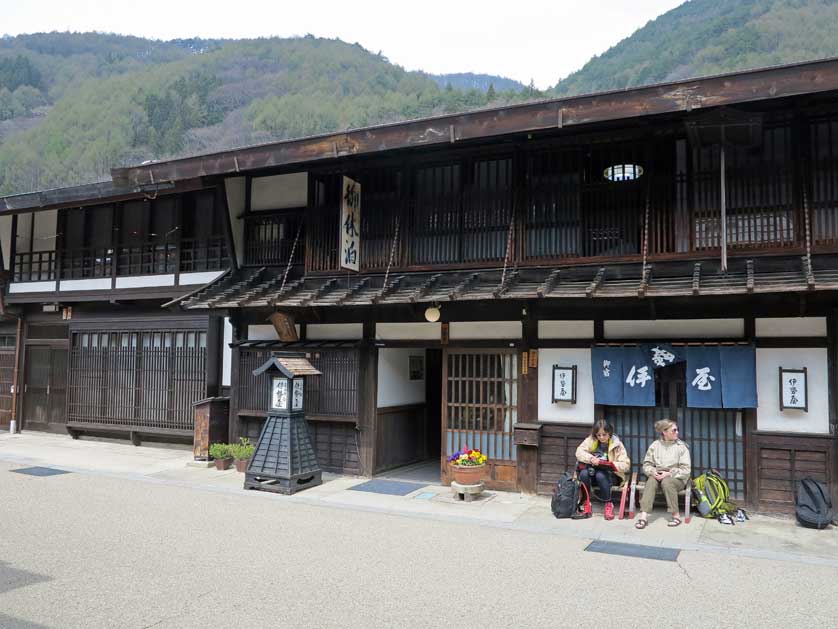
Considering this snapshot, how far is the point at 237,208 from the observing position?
43.8 ft

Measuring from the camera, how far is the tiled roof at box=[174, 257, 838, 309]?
8.33 metres

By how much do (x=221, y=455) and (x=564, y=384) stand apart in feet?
21.5

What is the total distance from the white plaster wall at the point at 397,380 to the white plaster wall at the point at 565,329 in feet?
9.09

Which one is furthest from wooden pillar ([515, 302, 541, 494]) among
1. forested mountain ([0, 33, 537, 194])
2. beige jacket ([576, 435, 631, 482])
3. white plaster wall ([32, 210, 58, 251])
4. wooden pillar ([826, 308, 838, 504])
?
forested mountain ([0, 33, 537, 194])

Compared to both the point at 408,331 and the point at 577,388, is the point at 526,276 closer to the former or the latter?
the point at 577,388

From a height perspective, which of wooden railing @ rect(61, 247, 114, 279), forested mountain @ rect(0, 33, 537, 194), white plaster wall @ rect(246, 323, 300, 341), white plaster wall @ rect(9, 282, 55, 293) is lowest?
white plaster wall @ rect(246, 323, 300, 341)

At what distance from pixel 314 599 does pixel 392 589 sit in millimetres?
730

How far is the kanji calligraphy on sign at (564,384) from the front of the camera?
9766 millimetres

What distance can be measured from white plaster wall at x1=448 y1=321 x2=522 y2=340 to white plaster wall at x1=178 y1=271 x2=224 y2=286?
18.9 feet

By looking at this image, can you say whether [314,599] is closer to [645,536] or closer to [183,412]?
[645,536]

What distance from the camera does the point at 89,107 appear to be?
228 feet

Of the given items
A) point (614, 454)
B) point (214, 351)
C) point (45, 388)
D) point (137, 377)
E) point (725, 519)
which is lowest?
point (725, 519)

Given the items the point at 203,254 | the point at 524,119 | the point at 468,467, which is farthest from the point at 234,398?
the point at 524,119

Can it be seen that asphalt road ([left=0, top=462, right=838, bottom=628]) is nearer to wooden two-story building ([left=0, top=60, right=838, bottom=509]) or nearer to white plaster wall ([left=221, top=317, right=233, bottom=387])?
wooden two-story building ([left=0, top=60, right=838, bottom=509])
